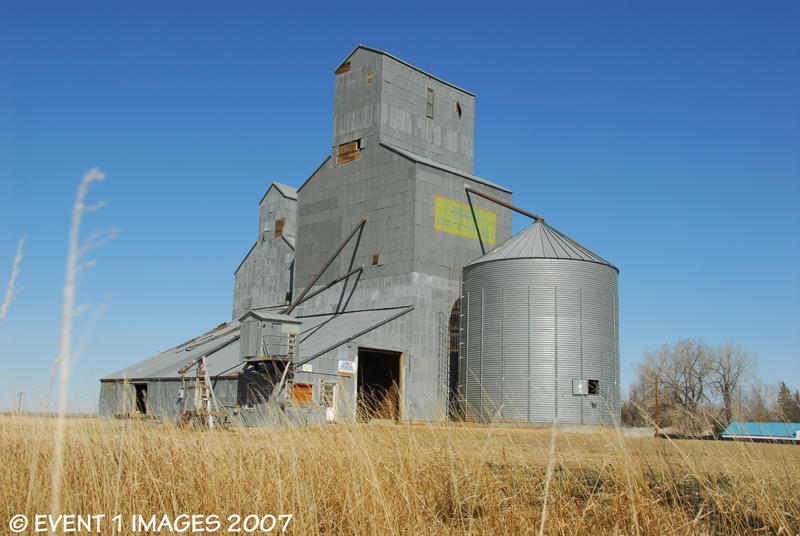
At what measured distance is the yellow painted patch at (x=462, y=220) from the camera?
4022 centimetres

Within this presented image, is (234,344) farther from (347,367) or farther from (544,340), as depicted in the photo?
(544,340)

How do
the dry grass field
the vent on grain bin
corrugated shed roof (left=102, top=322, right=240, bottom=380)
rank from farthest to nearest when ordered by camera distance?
corrugated shed roof (left=102, top=322, right=240, bottom=380)
the vent on grain bin
the dry grass field

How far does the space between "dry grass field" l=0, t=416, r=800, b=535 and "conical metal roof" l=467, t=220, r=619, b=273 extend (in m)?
26.4

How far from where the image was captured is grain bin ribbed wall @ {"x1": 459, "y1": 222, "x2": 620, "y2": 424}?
3391 cm

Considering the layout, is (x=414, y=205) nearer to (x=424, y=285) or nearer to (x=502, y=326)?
(x=424, y=285)

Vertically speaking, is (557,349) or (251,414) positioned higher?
(557,349)

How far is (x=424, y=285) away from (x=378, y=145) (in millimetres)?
9059

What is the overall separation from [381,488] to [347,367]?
25777 mm

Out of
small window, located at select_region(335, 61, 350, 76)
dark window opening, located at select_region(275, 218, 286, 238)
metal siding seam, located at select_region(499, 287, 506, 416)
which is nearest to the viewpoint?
metal siding seam, located at select_region(499, 287, 506, 416)

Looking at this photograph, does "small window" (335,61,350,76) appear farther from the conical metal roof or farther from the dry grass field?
the dry grass field

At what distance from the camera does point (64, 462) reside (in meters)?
9.61

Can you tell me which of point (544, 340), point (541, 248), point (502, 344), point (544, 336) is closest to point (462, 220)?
point (541, 248)

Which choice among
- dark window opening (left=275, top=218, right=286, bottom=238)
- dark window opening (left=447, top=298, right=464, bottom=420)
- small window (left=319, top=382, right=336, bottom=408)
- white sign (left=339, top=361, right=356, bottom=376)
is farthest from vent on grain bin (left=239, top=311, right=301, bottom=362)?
dark window opening (left=275, top=218, right=286, bottom=238)

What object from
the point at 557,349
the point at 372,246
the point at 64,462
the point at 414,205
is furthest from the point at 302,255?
the point at 64,462
